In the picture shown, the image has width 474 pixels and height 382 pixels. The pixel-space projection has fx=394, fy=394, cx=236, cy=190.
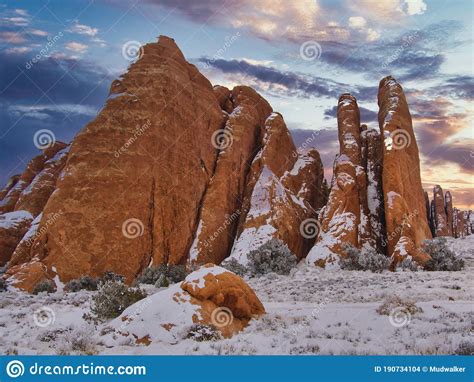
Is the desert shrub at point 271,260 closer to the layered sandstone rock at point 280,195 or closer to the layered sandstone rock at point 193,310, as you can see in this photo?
the layered sandstone rock at point 280,195

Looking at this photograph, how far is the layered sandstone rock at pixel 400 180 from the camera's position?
1052 inches

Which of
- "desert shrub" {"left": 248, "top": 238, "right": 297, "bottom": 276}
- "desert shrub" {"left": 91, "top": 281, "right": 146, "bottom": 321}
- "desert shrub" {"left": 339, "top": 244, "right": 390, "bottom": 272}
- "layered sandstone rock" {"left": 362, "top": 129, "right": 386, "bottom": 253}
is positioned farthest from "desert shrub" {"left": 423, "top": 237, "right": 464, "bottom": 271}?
"desert shrub" {"left": 91, "top": 281, "right": 146, "bottom": 321}

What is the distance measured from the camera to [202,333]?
30.5ft

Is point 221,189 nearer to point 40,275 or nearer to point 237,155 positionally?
point 237,155

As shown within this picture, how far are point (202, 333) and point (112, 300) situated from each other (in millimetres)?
4198

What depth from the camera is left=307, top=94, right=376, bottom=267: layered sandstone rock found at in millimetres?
27258

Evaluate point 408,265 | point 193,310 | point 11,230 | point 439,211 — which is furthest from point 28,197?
point 439,211

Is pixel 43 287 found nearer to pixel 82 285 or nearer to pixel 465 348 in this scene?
pixel 82 285

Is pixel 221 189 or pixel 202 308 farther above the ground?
pixel 221 189

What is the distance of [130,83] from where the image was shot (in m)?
31.0

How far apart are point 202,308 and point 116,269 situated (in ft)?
56.5

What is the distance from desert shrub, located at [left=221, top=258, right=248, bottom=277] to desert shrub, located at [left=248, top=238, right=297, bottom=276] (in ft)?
1.44

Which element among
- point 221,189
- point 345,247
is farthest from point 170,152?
point 345,247

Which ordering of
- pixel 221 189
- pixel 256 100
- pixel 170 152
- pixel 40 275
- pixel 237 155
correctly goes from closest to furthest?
pixel 40 275 < pixel 170 152 < pixel 221 189 < pixel 237 155 < pixel 256 100
